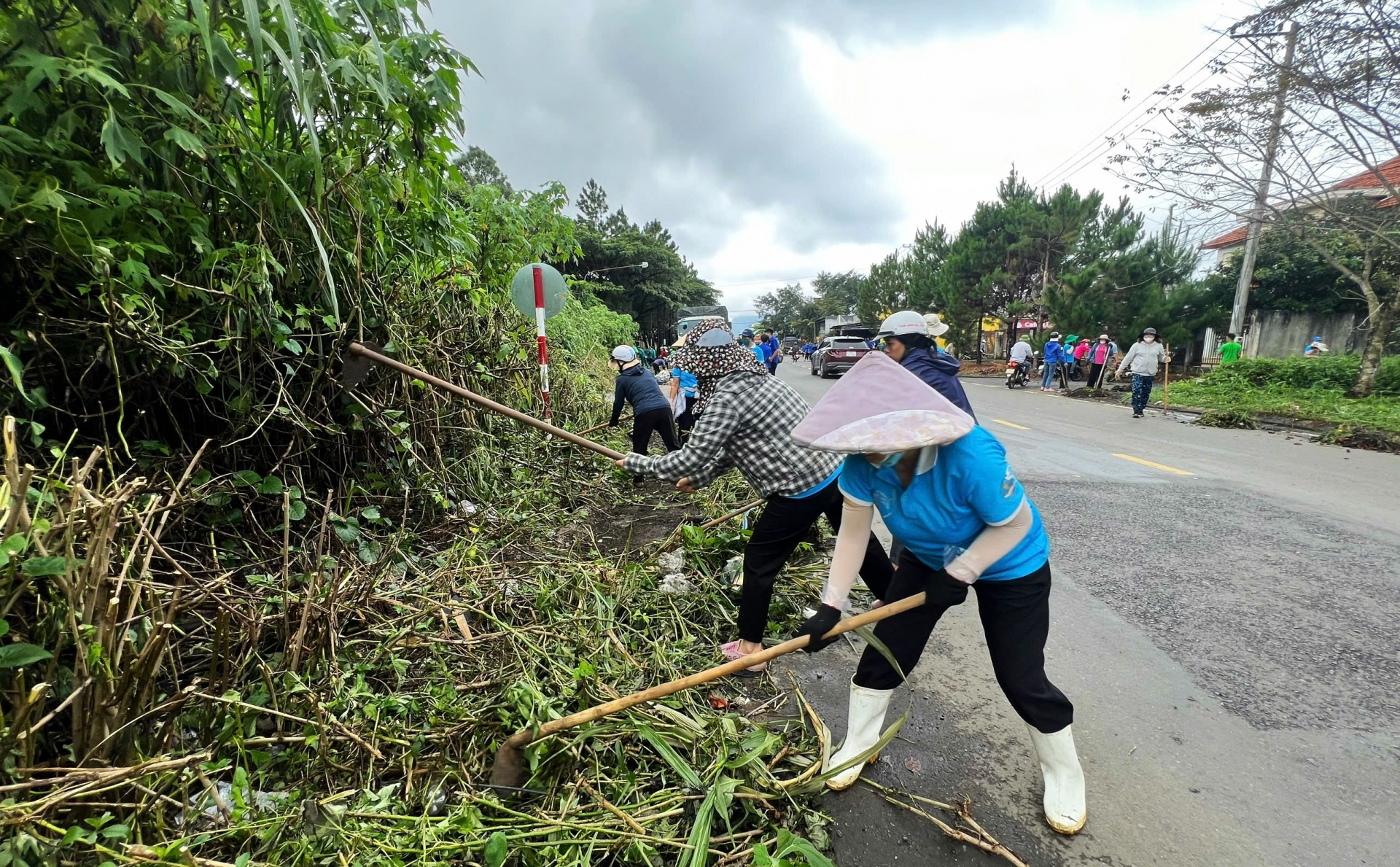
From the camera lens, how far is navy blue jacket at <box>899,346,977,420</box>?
3.62 metres

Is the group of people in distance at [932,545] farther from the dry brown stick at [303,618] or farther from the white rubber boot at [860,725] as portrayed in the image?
the dry brown stick at [303,618]

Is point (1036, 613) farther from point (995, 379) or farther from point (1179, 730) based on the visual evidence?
point (995, 379)

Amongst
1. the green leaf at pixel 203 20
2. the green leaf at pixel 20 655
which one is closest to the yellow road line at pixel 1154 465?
the green leaf at pixel 203 20

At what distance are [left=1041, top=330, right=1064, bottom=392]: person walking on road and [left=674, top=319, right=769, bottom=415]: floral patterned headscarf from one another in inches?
597

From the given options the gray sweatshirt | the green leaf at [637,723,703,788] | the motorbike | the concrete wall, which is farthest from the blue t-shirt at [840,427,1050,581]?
the concrete wall

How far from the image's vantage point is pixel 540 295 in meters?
5.50

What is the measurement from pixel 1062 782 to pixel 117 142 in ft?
12.5

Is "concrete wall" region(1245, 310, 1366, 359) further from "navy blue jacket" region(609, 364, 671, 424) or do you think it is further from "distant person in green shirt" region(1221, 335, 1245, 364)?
"navy blue jacket" region(609, 364, 671, 424)

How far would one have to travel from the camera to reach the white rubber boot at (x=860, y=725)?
6.67ft

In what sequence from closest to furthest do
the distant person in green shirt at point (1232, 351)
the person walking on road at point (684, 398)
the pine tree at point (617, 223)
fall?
the person walking on road at point (684, 398) < the distant person in green shirt at point (1232, 351) < the pine tree at point (617, 223)

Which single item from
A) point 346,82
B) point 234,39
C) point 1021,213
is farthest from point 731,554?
point 1021,213

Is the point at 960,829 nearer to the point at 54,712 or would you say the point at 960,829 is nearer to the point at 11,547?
the point at 54,712

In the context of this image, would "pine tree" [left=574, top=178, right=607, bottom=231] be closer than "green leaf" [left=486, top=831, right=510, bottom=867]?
No

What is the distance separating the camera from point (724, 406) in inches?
103
